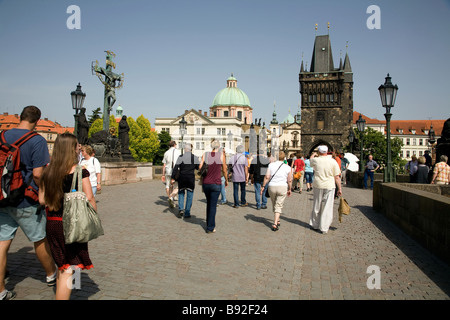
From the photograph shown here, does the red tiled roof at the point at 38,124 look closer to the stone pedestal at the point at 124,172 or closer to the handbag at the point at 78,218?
the stone pedestal at the point at 124,172

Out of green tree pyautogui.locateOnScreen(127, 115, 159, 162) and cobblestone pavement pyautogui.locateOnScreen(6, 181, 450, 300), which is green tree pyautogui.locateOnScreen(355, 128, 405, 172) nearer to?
green tree pyautogui.locateOnScreen(127, 115, 159, 162)

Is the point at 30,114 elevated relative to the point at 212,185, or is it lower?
elevated

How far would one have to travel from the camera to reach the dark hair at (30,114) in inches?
150

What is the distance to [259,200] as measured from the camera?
10727 millimetres

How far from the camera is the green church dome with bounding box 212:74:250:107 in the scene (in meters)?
98.4

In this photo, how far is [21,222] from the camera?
3.74 metres

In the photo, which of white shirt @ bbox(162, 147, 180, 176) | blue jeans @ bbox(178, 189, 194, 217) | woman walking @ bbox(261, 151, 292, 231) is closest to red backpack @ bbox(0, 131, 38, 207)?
blue jeans @ bbox(178, 189, 194, 217)

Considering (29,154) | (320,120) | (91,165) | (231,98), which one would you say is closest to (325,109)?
(320,120)

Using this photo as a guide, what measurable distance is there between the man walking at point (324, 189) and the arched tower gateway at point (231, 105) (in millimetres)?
89822

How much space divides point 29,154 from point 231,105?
9530 centimetres

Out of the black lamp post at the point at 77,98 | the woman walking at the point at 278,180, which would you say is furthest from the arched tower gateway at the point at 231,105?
the woman walking at the point at 278,180

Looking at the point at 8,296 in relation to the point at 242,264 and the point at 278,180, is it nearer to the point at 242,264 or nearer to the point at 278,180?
the point at 242,264

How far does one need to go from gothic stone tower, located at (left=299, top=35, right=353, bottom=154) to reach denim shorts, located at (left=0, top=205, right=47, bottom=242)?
61.1 meters
